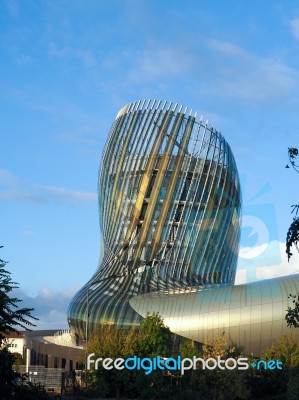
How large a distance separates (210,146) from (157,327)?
27.2 metres

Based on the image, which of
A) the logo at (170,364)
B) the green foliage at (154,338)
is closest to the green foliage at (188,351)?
the green foliage at (154,338)

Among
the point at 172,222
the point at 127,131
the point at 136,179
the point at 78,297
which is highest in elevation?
the point at 127,131

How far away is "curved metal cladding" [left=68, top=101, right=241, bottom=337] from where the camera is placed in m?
73.1

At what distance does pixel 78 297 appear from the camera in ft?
236

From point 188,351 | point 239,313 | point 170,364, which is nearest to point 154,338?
point 188,351

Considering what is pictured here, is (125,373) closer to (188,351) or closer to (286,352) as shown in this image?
(188,351)

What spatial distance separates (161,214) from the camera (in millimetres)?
73688

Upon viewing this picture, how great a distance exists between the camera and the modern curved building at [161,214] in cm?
7212

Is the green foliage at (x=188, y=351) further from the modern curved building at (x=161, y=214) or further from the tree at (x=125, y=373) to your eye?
the modern curved building at (x=161, y=214)

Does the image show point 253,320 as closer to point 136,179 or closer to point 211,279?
point 211,279

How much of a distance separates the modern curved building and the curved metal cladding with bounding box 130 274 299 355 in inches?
316

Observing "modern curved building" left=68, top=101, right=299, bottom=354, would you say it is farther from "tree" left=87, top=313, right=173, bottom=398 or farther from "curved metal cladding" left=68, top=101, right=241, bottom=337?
"tree" left=87, top=313, right=173, bottom=398

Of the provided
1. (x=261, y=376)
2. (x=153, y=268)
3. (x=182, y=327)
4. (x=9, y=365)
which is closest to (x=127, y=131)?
(x=153, y=268)

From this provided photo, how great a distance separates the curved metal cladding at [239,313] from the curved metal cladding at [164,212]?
1043 centimetres
